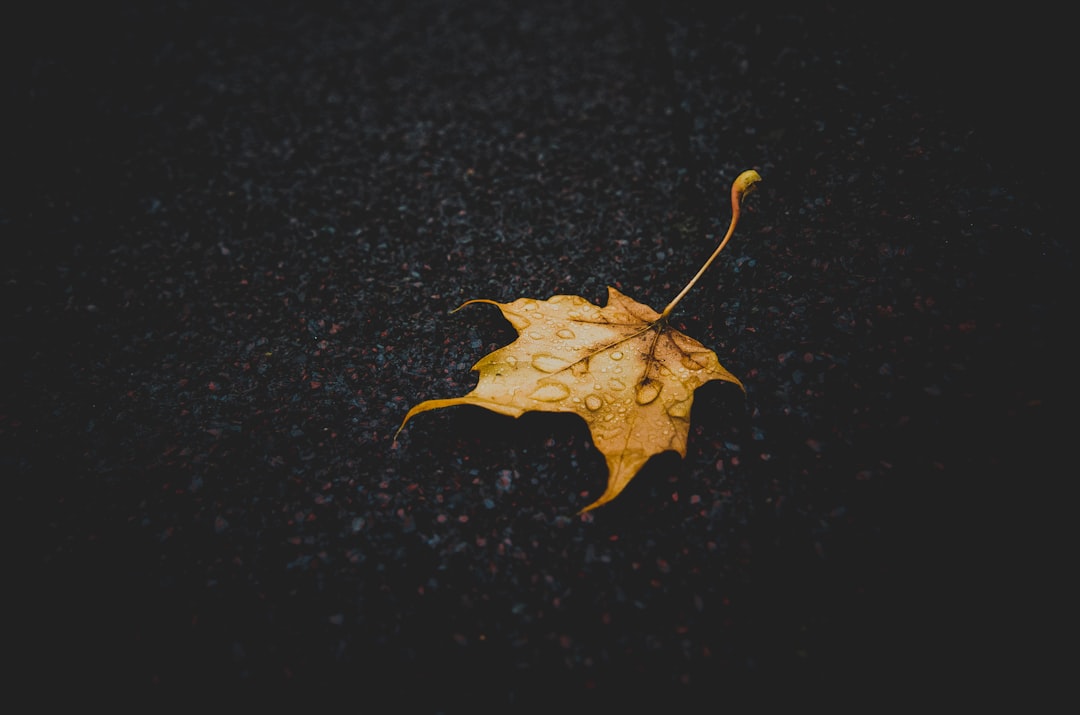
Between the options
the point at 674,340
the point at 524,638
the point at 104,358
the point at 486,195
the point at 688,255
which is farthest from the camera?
the point at 486,195

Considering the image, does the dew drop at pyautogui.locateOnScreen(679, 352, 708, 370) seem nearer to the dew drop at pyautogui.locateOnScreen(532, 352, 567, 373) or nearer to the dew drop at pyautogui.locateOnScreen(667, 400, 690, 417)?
the dew drop at pyautogui.locateOnScreen(667, 400, 690, 417)

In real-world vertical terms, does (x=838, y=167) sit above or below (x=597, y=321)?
above

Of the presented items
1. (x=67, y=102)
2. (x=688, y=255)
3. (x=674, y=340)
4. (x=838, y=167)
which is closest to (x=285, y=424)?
(x=674, y=340)

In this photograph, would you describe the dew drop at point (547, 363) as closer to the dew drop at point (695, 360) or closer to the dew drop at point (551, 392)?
the dew drop at point (551, 392)

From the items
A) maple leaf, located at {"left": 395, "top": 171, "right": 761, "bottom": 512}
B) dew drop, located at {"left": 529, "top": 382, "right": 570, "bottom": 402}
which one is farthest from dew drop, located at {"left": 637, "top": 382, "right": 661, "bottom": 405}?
dew drop, located at {"left": 529, "top": 382, "right": 570, "bottom": 402}

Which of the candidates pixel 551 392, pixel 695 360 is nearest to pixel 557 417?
pixel 551 392

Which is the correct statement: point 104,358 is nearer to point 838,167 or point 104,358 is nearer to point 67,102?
point 67,102
